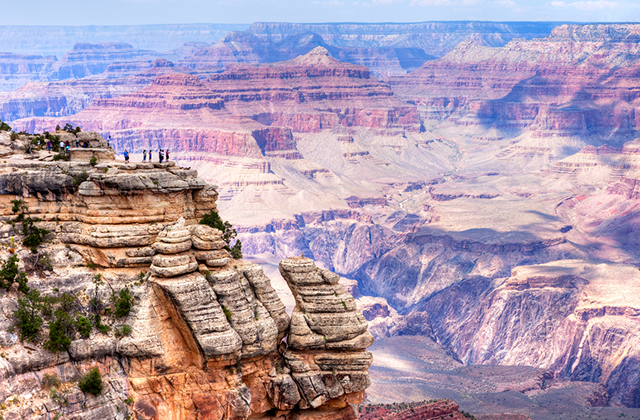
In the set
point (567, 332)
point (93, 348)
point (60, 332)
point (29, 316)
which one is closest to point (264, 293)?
point (93, 348)

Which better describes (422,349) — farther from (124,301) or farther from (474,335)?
(124,301)

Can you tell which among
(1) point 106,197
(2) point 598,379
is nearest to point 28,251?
(1) point 106,197

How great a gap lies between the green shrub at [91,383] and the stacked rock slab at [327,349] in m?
10.1

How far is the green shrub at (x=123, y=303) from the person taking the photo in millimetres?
39281

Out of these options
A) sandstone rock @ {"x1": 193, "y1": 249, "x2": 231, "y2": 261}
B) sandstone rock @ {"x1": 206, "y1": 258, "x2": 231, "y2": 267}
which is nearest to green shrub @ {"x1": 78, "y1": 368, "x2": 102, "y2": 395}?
sandstone rock @ {"x1": 193, "y1": 249, "x2": 231, "y2": 261}

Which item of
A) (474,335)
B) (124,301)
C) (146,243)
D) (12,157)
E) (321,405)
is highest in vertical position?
(12,157)

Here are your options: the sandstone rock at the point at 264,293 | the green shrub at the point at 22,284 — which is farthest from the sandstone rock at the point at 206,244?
the green shrub at the point at 22,284

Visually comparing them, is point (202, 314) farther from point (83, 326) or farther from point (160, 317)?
point (83, 326)

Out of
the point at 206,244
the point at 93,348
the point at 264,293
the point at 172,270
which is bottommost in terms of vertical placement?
the point at 93,348

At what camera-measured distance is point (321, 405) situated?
43.4 metres

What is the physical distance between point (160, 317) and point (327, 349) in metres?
9.33

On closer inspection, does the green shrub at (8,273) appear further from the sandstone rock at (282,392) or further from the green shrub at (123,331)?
the sandstone rock at (282,392)

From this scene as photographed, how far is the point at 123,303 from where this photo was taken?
3925cm

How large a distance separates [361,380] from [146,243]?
539 inches
